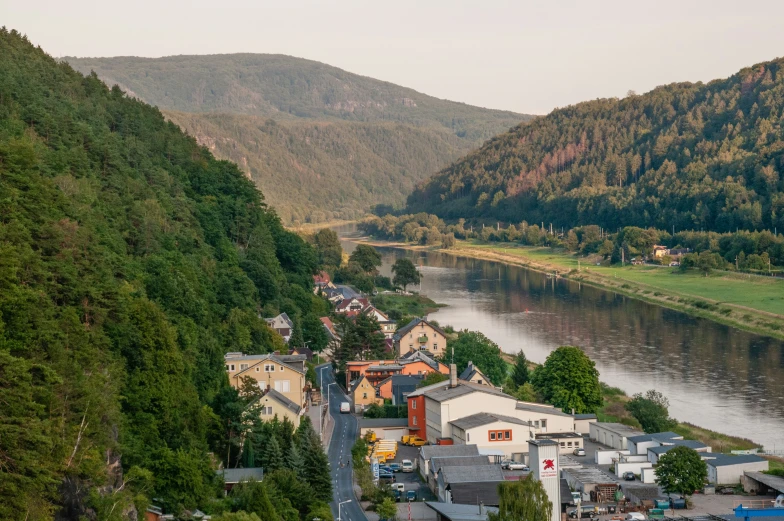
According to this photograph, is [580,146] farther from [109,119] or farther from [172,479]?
[172,479]

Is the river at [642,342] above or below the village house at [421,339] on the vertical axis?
below

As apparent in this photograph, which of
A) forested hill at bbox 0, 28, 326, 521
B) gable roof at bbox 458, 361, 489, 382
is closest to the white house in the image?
forested hill at bbox 0, 28, 326, 521

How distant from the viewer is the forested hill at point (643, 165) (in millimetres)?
82562

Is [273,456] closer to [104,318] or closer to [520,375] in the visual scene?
[104,318]

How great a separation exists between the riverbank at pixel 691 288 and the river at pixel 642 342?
974mm

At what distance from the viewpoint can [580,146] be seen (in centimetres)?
13000

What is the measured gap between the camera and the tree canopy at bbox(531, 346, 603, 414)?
86.9 feet

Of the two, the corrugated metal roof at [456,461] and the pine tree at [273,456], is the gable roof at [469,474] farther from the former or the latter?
the pine tree at [273,456]

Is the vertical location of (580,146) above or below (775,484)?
above

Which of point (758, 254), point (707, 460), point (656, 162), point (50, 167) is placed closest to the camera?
point (707, 460)

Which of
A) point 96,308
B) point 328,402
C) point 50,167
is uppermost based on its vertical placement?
point 50,167

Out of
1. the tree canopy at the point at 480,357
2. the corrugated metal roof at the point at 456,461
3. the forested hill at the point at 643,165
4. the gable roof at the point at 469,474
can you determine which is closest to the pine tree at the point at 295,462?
the gable roof at the point at 469,474

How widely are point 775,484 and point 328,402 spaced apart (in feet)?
38.4

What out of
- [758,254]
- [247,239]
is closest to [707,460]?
[247,239]
